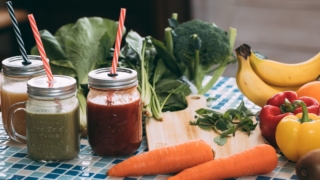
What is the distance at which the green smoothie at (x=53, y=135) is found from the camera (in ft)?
4.97

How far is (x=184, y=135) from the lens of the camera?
5.64 ft

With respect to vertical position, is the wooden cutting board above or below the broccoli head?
below

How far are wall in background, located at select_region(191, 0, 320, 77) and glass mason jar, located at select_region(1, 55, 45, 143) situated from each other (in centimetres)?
262

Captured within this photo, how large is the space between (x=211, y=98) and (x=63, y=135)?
0.71 meters

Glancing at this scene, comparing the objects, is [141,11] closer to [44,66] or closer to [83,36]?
[83,36]

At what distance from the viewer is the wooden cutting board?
1.64m

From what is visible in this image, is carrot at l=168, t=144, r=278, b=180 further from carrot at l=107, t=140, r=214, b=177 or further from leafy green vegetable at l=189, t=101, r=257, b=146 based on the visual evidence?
leafy green vegetable at l=189, t=101, r=257, b=146

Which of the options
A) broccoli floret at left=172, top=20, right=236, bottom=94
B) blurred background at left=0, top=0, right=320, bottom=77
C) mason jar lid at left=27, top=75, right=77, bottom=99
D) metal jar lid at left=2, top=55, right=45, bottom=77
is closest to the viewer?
mason jar lid at left=27, top=75, right=77, bottom=99

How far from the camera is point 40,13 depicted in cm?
425

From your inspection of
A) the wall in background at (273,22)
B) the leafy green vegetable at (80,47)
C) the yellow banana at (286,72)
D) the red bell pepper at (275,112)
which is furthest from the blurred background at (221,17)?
the red bell pepper at (275,112)

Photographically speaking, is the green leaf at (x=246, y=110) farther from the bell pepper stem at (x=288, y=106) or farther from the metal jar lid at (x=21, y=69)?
the metal jar lid at (x=21, y=69)

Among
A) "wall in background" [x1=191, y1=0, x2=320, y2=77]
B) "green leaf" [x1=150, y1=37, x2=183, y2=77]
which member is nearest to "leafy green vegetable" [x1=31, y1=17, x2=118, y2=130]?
"green leaf" [x1=150, y1=37, x2=183, y2=77]

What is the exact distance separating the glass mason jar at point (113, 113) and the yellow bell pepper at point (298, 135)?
0.39m

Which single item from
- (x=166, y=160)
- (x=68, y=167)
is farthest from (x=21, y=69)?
(x=166, y=160)
